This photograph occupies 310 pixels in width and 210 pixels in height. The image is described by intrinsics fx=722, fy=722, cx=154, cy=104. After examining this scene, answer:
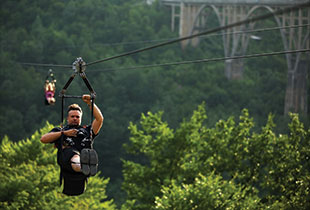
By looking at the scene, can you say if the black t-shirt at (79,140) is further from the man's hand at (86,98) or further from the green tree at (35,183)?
the green tree at (35,183)

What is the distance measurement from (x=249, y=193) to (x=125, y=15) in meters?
66.9

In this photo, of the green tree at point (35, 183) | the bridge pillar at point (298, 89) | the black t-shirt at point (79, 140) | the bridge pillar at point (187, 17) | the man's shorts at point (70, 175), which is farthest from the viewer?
the bridge pillar at point (187, 17)

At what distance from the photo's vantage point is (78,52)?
86.5 m

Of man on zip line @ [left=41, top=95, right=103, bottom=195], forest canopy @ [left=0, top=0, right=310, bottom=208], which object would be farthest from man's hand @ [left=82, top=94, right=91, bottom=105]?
forest canopy @ [left=0, top=0, right=310, bottom=208]

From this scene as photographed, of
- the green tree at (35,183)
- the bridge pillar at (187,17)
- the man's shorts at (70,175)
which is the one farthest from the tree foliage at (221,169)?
the bridge pillar at (187,17)

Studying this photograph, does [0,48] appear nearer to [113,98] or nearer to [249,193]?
[113,98]

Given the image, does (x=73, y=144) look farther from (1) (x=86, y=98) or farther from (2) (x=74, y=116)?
(1) (x=86, y=98)

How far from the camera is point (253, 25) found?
73.4 metres

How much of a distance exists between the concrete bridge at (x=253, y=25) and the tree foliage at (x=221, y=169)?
10619 millimetres

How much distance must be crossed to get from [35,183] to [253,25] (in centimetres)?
4545

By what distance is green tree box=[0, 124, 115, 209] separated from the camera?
31.5 meters

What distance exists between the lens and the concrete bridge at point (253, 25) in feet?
183

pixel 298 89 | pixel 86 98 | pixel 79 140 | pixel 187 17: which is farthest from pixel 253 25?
pixel 79 140

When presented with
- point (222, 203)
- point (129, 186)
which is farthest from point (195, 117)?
point (222, 203)
